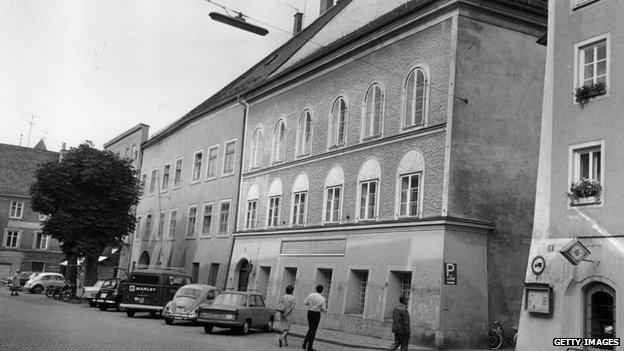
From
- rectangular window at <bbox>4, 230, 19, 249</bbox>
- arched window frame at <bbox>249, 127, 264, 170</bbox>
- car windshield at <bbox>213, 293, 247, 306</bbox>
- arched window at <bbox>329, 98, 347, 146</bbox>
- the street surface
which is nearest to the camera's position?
the street surface

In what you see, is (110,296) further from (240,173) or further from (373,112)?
(373,112)

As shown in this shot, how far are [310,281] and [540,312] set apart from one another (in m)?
11.6

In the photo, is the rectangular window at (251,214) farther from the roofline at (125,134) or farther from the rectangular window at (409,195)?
the roofline at (125,134)

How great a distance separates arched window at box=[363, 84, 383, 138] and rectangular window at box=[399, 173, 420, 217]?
8.90 feet

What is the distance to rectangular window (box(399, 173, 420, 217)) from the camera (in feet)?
73.3

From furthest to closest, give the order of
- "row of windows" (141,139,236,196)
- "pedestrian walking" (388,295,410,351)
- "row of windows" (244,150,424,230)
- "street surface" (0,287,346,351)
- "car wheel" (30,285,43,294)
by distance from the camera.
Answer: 1. "car wheel" (30,285,43,294)
2. "row of windows" (141,139,236,196)
3. "row of windows" (244,150,424,230)
4. "pedestrian walking" (388,295,410,351)
5. "street surface" (0,287,346,351)

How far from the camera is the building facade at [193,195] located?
37031mm

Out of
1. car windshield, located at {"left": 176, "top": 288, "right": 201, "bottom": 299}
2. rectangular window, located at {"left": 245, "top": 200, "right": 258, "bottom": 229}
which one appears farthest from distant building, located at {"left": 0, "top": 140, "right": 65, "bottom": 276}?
car windshield, located at {"left": 176, "top": 288, "right": 201, "bottom": 299}

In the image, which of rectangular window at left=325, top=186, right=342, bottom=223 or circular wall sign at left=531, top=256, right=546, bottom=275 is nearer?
circular wall sign at left=531, top=256, right=546, bottom=275

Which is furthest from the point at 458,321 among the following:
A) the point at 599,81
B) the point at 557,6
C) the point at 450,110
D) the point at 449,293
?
the point at 557,6

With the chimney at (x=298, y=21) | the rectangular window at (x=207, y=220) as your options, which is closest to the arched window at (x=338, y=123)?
the rectangular window at (x=207, y=220)

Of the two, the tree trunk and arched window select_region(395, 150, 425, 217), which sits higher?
arched window select_region(395, 150, 425, 217)
